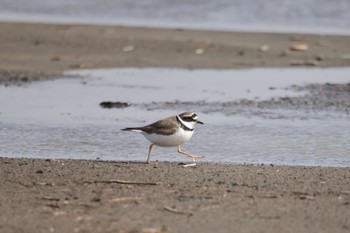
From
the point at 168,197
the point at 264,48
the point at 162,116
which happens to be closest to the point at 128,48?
the point at 264,48

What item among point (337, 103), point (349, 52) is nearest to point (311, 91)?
point (337, 103)

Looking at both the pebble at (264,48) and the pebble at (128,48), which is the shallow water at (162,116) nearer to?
the pebble at (128,48)

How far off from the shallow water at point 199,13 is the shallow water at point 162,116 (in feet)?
19.7

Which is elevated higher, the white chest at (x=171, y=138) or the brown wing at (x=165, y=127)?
the brown wing at (x=165, y=127)

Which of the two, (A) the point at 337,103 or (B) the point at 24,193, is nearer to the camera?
(B) the point at 24,193

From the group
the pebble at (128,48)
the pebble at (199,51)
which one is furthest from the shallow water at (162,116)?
the pebble at (128,48)

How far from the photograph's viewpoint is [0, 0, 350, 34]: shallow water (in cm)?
2236

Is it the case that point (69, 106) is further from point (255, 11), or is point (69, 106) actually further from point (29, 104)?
point (255, 11)

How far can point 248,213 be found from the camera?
24.1 feet

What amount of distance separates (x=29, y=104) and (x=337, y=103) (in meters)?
4.42

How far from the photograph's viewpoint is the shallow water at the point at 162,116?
34.1ft

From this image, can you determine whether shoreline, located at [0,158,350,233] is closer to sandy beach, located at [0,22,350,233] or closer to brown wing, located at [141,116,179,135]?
sandy beach, located at [0,22,350,233]

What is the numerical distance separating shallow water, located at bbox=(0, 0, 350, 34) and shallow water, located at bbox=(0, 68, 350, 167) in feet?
19.7

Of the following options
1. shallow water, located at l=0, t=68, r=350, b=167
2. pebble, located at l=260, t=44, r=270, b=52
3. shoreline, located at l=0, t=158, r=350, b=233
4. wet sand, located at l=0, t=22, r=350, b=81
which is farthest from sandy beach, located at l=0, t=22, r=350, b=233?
pebble, located at l=260, t=44, r=270, b=52
